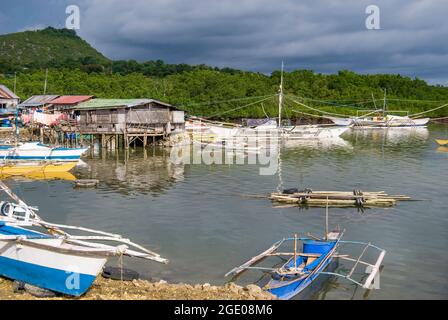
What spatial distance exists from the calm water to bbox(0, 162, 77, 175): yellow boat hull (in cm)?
96

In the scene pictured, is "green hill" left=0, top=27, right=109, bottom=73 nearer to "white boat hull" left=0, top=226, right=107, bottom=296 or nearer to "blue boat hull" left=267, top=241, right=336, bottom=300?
"blue boat hull" left=267, top=241, right=336, bottom=300

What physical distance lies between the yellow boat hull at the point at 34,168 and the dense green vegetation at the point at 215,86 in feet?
138

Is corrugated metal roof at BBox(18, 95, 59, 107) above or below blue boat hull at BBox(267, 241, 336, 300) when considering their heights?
above

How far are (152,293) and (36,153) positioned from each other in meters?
26.6

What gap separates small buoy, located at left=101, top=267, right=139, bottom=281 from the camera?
45.0 feet

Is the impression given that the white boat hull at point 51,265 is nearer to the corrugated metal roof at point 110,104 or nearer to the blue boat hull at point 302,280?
the blue boat hull at point 302,280

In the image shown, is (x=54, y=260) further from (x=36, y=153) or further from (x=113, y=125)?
(x=113, y=125)

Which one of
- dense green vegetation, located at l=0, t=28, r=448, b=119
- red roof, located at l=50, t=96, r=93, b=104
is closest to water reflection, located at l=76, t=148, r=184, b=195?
red roof, located at l=50, t=96, r=93, b=104

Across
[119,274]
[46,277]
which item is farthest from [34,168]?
[46,277]

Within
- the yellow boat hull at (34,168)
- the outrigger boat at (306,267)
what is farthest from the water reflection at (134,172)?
the outrigger boat at (306,267)

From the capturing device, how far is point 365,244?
18016 mm
